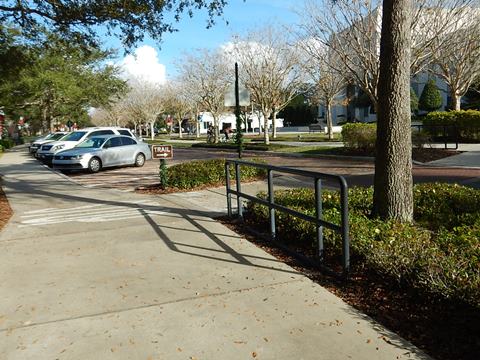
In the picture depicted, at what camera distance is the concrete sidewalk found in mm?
3363

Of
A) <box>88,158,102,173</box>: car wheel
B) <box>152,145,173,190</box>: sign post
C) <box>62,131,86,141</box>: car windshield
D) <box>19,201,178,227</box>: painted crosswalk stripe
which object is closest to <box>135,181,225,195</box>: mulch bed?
<box>152,145,173,190</box>: sign post

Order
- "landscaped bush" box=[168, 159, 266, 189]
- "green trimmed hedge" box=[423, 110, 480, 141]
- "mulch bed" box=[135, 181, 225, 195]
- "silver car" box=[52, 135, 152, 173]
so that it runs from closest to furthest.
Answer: "mulch bed" box=[135, 181, 225, 195] → "landscaped bush" box=[168, 159, 266, 189] → "silver car" box=[52, 135, 152, 173] → "green trimmed hedge" box=[423, 110, 480, 141]

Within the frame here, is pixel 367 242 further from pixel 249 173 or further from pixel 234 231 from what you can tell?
pixel 249 173

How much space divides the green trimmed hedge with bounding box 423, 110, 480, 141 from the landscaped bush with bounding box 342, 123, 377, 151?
16.3 ft

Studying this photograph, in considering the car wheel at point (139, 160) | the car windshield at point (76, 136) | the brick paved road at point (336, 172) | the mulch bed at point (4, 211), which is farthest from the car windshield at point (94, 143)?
the mulch bed at point (4, 211)

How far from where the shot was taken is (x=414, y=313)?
12.4 ft

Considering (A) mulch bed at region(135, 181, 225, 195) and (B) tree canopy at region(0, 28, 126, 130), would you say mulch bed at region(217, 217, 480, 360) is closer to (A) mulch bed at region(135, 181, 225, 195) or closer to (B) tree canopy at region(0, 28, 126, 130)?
(A) mulch bed at region(135, 181, 225, 195)

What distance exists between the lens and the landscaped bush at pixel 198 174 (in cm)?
1219

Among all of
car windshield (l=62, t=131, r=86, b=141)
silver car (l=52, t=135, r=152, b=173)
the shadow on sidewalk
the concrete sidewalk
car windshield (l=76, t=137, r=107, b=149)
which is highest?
car windshield (l=62, t=131, r=86, b=141)

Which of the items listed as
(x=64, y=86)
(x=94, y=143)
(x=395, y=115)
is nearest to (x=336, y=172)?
(x=395, y=115)

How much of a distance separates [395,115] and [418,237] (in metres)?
1.73

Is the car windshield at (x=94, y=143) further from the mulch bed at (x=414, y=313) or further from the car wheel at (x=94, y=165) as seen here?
the mulch bed at (x=414, y=313)

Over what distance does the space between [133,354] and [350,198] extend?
15.1ft

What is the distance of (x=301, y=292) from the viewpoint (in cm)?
438
